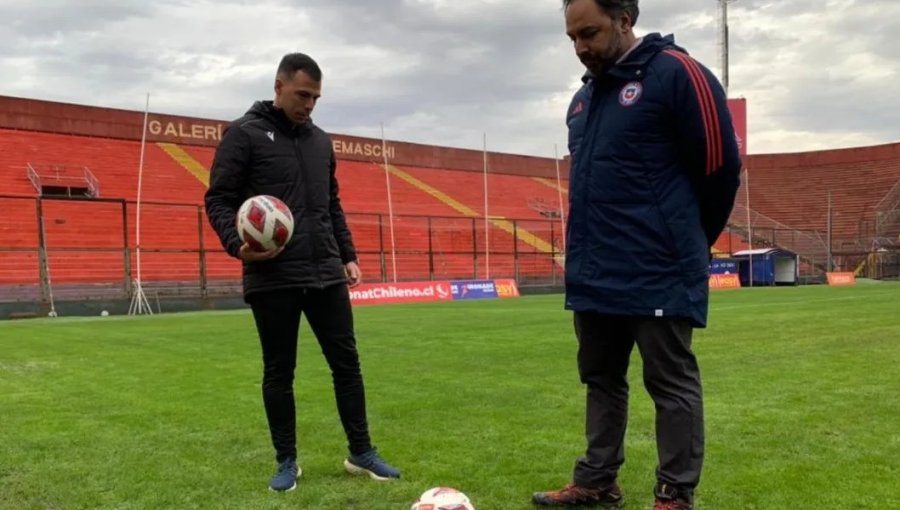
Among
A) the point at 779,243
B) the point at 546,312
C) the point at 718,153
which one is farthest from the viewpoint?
the point at 779,243

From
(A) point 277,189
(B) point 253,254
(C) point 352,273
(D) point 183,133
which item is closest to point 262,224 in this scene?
(B) point 253,254

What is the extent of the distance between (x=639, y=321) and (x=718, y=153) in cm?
70

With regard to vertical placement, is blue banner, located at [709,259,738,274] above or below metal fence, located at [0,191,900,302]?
below

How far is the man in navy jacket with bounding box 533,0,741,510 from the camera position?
9.48 ft

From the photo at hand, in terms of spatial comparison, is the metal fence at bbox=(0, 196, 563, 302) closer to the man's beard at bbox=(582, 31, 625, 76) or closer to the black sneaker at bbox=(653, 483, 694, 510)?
the man's beard at bbox=(582, 31, 625, 76)

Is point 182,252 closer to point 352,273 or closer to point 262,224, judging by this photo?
point 352,273

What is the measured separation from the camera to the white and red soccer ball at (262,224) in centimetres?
347

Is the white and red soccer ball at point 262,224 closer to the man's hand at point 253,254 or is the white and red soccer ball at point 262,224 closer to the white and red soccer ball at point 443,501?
the man's hand at point 253,254

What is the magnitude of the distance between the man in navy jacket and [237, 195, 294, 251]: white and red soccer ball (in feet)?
4.51

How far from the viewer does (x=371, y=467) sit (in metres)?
3.78

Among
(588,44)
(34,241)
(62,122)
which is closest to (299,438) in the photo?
(588,44)

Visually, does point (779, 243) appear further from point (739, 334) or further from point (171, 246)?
point (739, 334)

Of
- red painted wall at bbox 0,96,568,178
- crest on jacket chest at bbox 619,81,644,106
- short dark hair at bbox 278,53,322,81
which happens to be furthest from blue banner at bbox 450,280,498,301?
crest on jacket chest at bbox 619,81,644,106

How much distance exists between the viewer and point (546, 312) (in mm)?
16656
